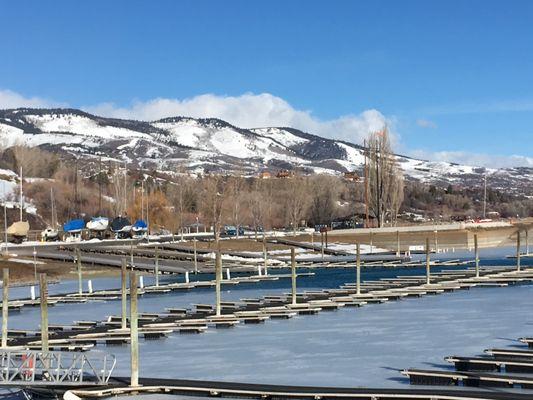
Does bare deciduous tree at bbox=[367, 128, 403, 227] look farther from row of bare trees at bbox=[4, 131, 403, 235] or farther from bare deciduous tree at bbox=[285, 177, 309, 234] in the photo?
bare deciduous tree at bbox=[285, 177, 309, 234]

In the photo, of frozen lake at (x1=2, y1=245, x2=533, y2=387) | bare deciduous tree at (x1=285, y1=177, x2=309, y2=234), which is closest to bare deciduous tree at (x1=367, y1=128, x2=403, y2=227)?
bare deciduous tree at (x1=285, y1=177, x2=309, y2=234)

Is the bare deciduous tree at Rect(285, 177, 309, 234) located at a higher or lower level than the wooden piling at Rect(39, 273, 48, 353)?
higher

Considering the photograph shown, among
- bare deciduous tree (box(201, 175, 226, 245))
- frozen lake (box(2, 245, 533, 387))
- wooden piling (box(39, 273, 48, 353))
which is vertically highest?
bare deciduous tree (box(201, 175, 226, 245))

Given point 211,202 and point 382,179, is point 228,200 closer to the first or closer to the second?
point 211,202

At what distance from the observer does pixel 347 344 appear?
33.6 meters

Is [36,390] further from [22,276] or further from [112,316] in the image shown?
[22,276]

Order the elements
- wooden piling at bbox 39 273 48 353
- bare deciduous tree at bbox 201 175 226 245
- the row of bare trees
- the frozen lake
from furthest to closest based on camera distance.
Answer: bare deciduous tree at bbox 201 175 226 245
the row of bare trees
wooden piling at bbox 39 273 48 353
the frozen lake

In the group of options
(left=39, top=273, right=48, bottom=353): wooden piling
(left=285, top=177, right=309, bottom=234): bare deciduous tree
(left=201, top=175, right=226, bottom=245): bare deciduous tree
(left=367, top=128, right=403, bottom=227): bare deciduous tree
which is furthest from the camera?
(left=285, top=177, right=309, bottom=234): bare deciduous tree

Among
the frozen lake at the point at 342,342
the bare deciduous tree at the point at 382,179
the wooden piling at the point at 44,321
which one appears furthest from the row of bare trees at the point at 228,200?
the wooden piling at the point at 44,321

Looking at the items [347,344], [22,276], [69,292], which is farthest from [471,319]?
[22,276]

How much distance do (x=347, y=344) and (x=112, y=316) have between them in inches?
672

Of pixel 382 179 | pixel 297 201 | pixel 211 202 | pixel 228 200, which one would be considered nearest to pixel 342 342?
pixel 382 179

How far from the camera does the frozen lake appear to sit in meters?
28.2

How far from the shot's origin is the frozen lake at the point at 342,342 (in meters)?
28.2
